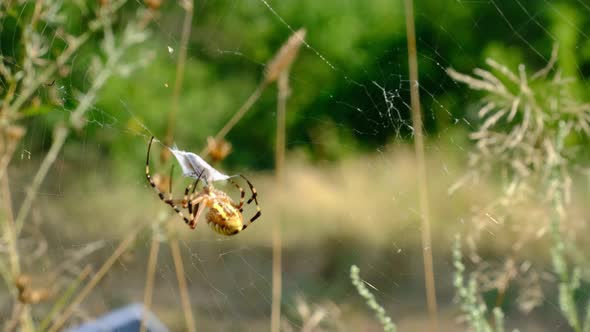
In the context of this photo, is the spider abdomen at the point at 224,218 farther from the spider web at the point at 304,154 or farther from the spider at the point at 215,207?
the spider web at the point at 304,154

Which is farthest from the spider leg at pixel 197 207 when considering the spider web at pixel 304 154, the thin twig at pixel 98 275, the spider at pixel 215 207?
the spider web at pixel 304 154

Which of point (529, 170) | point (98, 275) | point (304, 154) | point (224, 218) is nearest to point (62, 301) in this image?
point (98, 275)

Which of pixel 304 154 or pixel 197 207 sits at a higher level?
pixel 304 154

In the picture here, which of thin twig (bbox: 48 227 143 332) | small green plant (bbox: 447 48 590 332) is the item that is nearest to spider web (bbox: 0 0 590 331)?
small green plant (bbox: 447 48 590 332)

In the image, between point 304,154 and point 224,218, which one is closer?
point 224,218

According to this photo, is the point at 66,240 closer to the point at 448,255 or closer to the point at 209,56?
the point at 209,56

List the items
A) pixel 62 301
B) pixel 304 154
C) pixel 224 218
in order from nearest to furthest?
pixel 62 301 → pixel 224 218 → pixel 304 154

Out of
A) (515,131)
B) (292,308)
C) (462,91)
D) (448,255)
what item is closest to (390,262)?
(448,255)

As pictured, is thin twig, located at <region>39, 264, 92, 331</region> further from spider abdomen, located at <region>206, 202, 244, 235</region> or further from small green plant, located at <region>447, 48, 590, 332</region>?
small green plant, located at <region>447, 48, 590, 332</region>

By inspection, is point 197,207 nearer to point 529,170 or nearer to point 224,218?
point 224,218

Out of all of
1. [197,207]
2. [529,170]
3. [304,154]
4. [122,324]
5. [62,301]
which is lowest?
[122,324]
